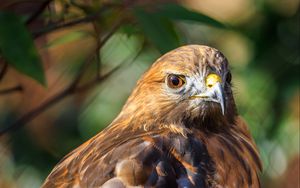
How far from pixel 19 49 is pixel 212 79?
753mm

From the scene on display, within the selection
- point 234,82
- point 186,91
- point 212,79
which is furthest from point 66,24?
point 234,82

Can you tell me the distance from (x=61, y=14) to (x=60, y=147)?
215 centimetres

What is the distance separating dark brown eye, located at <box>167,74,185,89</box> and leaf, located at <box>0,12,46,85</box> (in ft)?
1.55

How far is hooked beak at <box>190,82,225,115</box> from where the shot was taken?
3.72m

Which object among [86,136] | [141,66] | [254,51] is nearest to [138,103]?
[141,66]

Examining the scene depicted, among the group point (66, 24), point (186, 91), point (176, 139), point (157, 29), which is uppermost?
point (66, 24)

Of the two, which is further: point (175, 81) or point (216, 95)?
point (175, 81)

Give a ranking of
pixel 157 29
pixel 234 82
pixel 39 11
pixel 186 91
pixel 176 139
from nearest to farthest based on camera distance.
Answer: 1. pixel 176 139
2. pixel 186 91
3. pixel 157 29
4. pixel 39 11
5. pixel 234 82

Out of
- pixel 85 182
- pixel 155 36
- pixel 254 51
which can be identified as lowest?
pixel 254 51

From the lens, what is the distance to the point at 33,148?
21.2ft

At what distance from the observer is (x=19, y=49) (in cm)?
395

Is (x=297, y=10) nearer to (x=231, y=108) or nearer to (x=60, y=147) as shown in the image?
(x=60, y=147)

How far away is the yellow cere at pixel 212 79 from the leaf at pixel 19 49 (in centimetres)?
62

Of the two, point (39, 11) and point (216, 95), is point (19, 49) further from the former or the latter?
point (216, 95)
